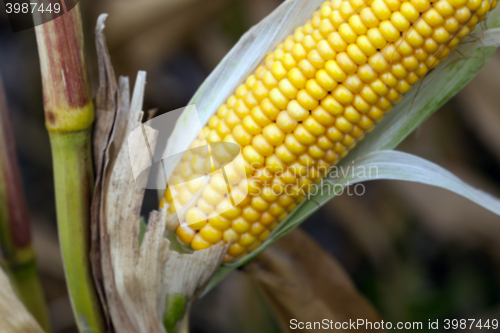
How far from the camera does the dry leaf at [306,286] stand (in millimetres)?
907

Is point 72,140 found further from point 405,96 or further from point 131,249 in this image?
point 405,96

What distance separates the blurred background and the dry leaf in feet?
1.28

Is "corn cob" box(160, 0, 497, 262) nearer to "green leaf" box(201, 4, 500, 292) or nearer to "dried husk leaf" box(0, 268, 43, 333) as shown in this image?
"green leaf" box(201, 4, 500, 292)

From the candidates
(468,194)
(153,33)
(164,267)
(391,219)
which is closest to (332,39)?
(468,194)

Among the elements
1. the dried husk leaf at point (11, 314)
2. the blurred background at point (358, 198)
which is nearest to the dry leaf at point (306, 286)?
the blurred background at point (358, 198)

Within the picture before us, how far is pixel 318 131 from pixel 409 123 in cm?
23

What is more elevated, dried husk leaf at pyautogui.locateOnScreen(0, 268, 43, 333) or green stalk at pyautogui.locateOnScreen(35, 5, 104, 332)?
green stalk at pyautogui.locateOnScreen(35, 5, 104, 332)

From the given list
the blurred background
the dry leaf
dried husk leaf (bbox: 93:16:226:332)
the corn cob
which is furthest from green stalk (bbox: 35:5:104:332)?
the blurred background

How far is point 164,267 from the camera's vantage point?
609 mm

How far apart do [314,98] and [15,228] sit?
685mm

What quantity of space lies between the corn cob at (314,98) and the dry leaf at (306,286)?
1.01 ft

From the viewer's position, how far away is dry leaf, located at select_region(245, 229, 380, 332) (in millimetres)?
907

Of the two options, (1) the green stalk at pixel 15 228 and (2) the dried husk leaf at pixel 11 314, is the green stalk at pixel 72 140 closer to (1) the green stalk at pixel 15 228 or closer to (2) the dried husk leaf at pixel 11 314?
(2) the dried husk leaf at pixel 11 314

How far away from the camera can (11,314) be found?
24.2 inches
